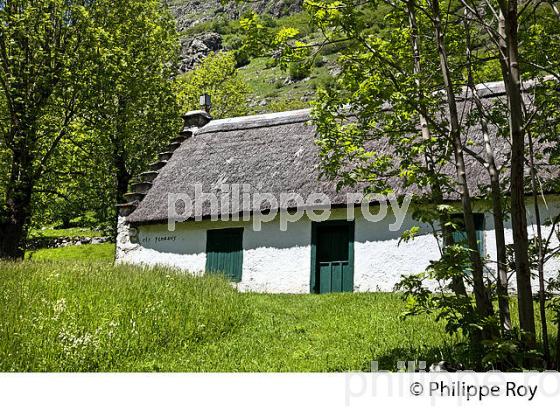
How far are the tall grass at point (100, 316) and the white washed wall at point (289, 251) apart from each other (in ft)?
11.3

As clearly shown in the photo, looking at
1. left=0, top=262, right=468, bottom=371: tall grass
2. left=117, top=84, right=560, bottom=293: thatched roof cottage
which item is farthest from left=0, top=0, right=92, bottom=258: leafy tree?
left=0, top=262, right=468, bottom=371: tall grass

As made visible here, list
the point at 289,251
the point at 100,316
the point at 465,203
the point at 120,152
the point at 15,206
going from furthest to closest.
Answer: the point at 120,152, the point at 15,206, the point at 289,251, the point at 100,316, the point at 465,203

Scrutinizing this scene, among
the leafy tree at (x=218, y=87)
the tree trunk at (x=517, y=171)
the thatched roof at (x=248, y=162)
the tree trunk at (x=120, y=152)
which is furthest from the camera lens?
the leafy tree at (x=218, y=87)

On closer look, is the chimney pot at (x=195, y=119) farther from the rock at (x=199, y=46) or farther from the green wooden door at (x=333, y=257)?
the rock at (x=199, y=46)

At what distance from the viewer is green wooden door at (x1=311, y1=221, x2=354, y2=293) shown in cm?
1294

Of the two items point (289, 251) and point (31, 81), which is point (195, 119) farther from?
point (289, 251)

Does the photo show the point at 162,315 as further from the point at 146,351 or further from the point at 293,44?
the point at 293,44

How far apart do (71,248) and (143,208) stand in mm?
12143

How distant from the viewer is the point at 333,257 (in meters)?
13.2

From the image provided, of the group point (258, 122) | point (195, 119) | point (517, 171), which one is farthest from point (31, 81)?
point (517, 171)

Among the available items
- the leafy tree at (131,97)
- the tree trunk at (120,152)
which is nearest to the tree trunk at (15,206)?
the leafy tree at (131,97)

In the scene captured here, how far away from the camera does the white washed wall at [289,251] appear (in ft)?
39.8

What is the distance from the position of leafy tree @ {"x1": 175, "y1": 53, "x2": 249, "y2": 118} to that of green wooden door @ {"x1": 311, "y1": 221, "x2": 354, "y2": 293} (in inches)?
772

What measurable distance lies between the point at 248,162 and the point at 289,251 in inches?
131
